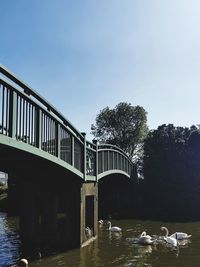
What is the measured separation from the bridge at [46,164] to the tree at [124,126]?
126ft

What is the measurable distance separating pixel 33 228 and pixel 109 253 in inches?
173

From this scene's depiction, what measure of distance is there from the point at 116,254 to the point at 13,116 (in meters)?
10.7

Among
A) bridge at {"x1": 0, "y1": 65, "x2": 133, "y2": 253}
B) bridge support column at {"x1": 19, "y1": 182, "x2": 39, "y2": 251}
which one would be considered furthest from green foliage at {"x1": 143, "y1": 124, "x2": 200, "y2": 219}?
bridge support column at {"x1": 19, "y1": 182, "x2": 39, "y2": 251}

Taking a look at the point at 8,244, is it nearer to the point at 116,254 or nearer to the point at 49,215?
the point at 49,215

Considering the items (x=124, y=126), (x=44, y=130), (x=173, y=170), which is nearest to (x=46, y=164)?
(x=44, y=130)

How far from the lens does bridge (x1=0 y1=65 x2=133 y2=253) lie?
14.0 m

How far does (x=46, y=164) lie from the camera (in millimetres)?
18766

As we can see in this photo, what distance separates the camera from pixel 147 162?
56250 mm

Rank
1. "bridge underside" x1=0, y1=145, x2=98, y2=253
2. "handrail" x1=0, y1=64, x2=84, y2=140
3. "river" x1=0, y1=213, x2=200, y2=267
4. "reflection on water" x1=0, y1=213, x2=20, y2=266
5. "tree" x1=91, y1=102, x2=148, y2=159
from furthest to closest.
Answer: "tree" x1=91, y1=102, x2=148, y2=159
"bridge underside" x1=0, y1=145, x2=98, y2=253
"reflection on water" x1=0, y1=213, x2=20, y2=266
"river" x1=0, y1=213, x2=200, y2=267
"handrail" x1=0, y1=64, x2=84, y2=140

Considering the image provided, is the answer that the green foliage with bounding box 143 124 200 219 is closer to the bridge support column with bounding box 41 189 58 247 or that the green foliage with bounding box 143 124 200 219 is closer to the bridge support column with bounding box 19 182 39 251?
the bridge support column with bounding box 41 189 58 247

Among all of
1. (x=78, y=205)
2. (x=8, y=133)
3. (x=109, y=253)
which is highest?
(x=8, y=133)

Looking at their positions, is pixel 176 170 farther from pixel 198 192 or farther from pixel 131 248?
pixel 131 248

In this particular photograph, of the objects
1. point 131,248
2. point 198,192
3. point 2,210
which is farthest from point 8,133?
point 198,192

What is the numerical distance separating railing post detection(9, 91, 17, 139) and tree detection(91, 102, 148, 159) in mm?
Result: 57021
